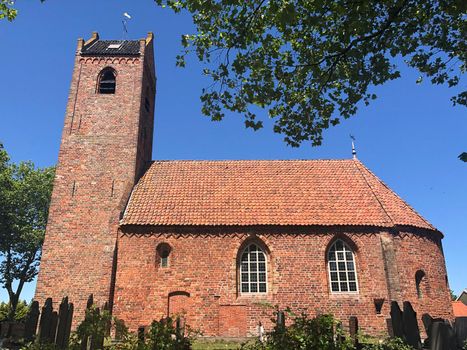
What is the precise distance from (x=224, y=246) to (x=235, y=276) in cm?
144

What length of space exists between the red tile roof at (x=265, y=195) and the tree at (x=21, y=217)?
15.0 meters

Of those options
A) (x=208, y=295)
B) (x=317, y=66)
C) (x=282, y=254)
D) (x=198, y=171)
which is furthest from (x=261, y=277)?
(x=317, y=66)

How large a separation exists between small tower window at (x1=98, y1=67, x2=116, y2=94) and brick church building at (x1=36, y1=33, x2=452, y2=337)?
7.69ft

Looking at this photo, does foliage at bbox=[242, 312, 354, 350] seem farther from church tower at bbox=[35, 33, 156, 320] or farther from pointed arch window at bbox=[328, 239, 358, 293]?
church tower at bbox=[35, 33, 156, 320]

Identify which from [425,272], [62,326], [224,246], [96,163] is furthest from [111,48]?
[425,272]

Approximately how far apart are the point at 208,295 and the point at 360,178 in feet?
34.8

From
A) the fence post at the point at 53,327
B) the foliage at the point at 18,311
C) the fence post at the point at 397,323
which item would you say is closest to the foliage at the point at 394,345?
the fence post at the point at 397,323

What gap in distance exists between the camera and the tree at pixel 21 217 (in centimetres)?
3017

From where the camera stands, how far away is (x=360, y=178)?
21469 millimetres

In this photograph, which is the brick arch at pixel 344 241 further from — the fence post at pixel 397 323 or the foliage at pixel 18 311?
the foliage at pixel 18 311

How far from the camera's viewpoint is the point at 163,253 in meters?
18.0

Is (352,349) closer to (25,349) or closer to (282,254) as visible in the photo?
(25,349)

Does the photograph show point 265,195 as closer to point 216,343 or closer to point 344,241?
point 344,241

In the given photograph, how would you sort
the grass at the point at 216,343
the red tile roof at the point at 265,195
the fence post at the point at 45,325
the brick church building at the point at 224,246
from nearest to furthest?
the fence post at the point at 45,325 → the grass at the point at 216,343 → the brick church building at the point at 224,246 → the red tile roof at the point at 265,195
